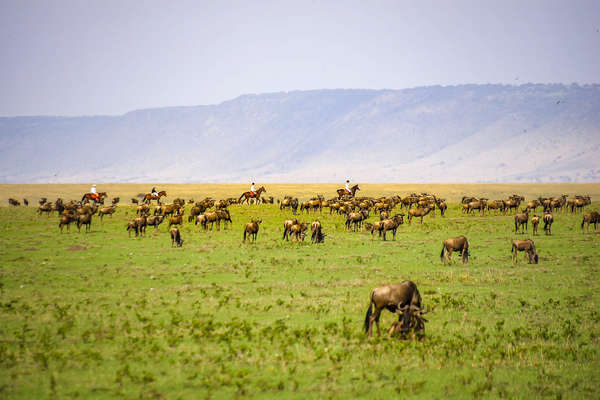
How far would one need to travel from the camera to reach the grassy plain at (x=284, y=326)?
12.8 m

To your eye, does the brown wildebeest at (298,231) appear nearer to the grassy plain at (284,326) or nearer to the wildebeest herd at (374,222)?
the wildebeest herd at (374,222)

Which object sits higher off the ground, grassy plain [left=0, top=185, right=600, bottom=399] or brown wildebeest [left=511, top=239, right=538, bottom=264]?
brown wildebeest [left=511, top=239, right=538, bottom=264]

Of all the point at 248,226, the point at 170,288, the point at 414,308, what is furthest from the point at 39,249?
the point at 414,308

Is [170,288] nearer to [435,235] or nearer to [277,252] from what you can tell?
[277,252]

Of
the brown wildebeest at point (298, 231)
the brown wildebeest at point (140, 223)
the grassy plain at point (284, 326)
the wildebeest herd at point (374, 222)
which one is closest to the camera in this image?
the grassy plain at point (284, 326)

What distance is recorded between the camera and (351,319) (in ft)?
57.1

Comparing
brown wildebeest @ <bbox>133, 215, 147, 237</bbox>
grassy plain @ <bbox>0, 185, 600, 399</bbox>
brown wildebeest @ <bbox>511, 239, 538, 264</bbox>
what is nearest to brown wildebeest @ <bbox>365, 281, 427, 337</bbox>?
grassy plain @ <bbox>0, 185, 600, 399</bbox>

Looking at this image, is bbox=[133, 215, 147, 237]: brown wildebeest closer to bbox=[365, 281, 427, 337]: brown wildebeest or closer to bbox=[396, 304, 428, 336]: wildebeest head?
bbox=[365, 281, 427, 337]: brown wildebeest

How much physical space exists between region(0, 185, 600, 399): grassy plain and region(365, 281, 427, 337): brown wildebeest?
49 cm

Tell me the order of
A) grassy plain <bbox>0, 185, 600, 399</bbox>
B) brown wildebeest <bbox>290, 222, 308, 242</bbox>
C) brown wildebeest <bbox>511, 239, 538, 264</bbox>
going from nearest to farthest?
grassy plain <bbox>0, 185, 600, 399</bbox>, brown wildebeest <bbox>511, 239, 538, 264</bbox>, brown wildebeest <bbox>290, 222, 308, 242</bbox>

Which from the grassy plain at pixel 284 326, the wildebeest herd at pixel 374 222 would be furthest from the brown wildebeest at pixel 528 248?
the grassy plain at pixel 284 326

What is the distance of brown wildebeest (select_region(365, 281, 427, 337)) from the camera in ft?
50.0

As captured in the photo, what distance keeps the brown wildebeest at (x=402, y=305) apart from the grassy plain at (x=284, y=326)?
49cm

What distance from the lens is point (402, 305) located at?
1543 centimetres
